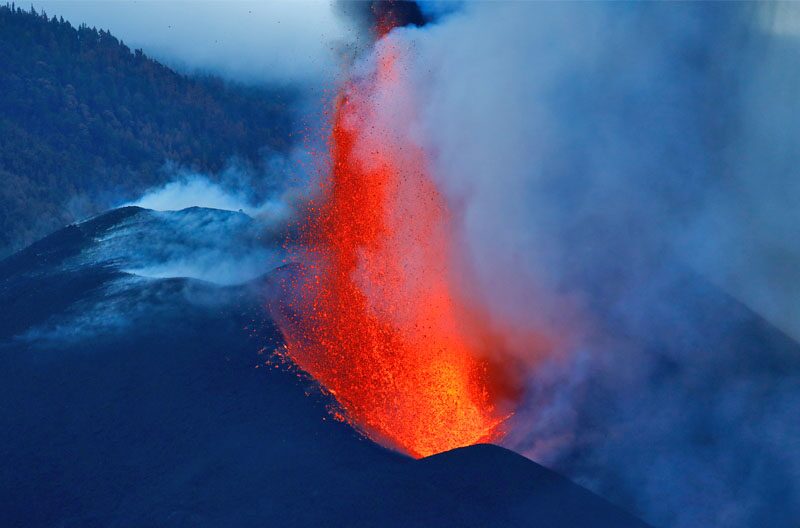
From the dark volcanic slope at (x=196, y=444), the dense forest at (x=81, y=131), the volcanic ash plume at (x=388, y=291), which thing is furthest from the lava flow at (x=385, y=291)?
the dense forest at (x=81, y=131)

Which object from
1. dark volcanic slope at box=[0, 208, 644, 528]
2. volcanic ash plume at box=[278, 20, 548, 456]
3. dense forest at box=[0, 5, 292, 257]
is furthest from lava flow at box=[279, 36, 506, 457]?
dense forest at box=[0, 5, 292, 257]

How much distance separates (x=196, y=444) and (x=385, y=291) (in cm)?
692

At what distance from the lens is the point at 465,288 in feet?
69.9

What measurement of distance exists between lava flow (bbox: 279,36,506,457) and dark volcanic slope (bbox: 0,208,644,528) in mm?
1639

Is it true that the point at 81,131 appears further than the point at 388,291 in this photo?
Yes

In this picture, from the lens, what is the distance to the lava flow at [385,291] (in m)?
19.2

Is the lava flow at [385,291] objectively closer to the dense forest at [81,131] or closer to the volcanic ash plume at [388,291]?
the volcanic ash plume at [388,291]

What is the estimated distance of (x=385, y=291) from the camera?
69.5ft

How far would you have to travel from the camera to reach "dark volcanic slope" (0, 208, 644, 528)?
47.3 feet

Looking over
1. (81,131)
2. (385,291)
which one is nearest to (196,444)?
(385,291)

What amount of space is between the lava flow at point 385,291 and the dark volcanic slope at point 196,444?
5.38 ft

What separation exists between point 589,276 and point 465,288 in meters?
3.26

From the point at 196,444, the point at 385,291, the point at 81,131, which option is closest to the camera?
the point at 196,444

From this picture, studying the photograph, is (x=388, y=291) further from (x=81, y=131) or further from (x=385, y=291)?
(x=81, y=131)
